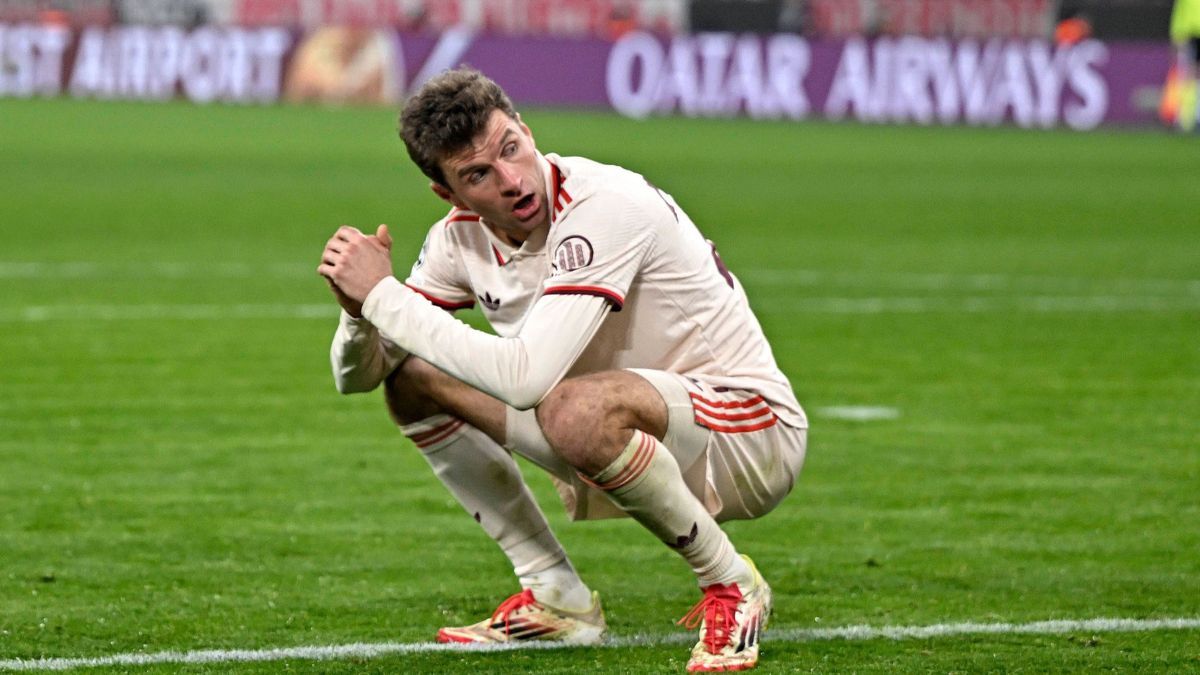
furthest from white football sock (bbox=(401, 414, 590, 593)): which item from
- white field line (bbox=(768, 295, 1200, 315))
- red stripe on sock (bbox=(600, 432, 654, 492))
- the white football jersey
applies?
white field line (bbox=(768, 295, 1200, 315))

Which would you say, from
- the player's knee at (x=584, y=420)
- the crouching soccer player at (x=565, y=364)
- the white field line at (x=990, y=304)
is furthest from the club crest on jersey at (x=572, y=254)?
the white field line at (x=990, y=304)

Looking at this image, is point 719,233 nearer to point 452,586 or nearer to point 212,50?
point 452,586

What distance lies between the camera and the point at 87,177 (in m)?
19.2

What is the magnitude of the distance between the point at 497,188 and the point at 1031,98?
26.4 metres

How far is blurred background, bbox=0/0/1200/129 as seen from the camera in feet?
96.8

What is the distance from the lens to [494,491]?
4.92 m

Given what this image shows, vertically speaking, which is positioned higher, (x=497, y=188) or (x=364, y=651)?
(x=497, y=188)

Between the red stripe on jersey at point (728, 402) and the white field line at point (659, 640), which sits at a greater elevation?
the red stripe on jersey at point (728, 402)

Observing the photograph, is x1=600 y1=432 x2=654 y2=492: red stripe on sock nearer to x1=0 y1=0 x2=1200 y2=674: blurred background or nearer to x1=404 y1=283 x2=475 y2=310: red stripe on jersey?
x1=0 y1=0 x2=1200 y2=674: blurred background

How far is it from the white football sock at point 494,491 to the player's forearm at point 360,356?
167 millimetres

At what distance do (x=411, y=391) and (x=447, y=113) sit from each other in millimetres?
719

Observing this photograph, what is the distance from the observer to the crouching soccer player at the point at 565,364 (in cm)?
439

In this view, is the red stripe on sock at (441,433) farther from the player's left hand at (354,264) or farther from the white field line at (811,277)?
the white field line at (811,277)

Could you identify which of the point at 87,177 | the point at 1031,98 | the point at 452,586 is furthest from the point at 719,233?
the point at 1031,98
